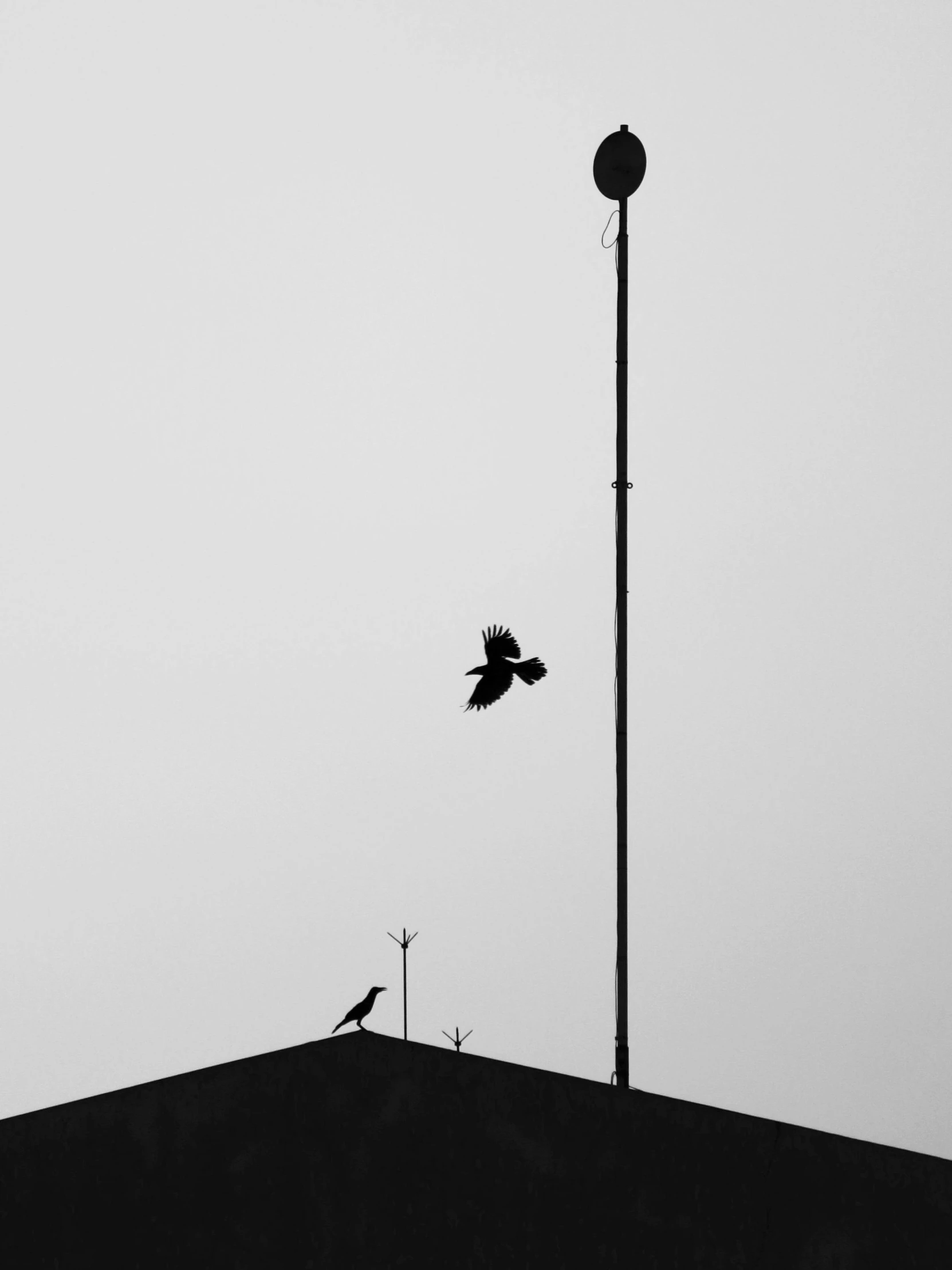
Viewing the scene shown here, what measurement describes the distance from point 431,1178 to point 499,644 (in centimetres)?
80

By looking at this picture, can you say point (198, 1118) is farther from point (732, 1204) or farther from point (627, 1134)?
point (732, 1204)

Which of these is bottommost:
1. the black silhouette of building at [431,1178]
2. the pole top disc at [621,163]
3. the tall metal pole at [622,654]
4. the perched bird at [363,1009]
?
the black silhouette of building at [431,1178]

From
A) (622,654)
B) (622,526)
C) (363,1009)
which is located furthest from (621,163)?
(363,1009)

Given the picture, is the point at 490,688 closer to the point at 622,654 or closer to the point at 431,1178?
the point at 622,654

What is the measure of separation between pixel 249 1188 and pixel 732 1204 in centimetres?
55

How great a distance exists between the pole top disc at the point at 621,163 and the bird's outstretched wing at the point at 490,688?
709 mm

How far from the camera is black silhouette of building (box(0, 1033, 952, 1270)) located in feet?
3.80

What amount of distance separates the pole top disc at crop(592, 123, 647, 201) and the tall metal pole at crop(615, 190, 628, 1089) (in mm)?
21

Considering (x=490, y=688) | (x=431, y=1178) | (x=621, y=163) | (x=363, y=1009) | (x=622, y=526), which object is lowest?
(x=431, y=1178)

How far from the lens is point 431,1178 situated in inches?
54.3

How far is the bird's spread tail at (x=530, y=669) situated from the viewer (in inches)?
75.9

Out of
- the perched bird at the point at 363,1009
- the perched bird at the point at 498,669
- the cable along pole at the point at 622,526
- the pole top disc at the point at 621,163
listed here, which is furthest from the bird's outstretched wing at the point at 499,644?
the pole top disc at the point at 621,163

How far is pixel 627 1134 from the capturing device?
1.26 meters

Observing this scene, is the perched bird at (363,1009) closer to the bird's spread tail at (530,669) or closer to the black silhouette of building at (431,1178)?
the black silhouette of building at (431,1178)
